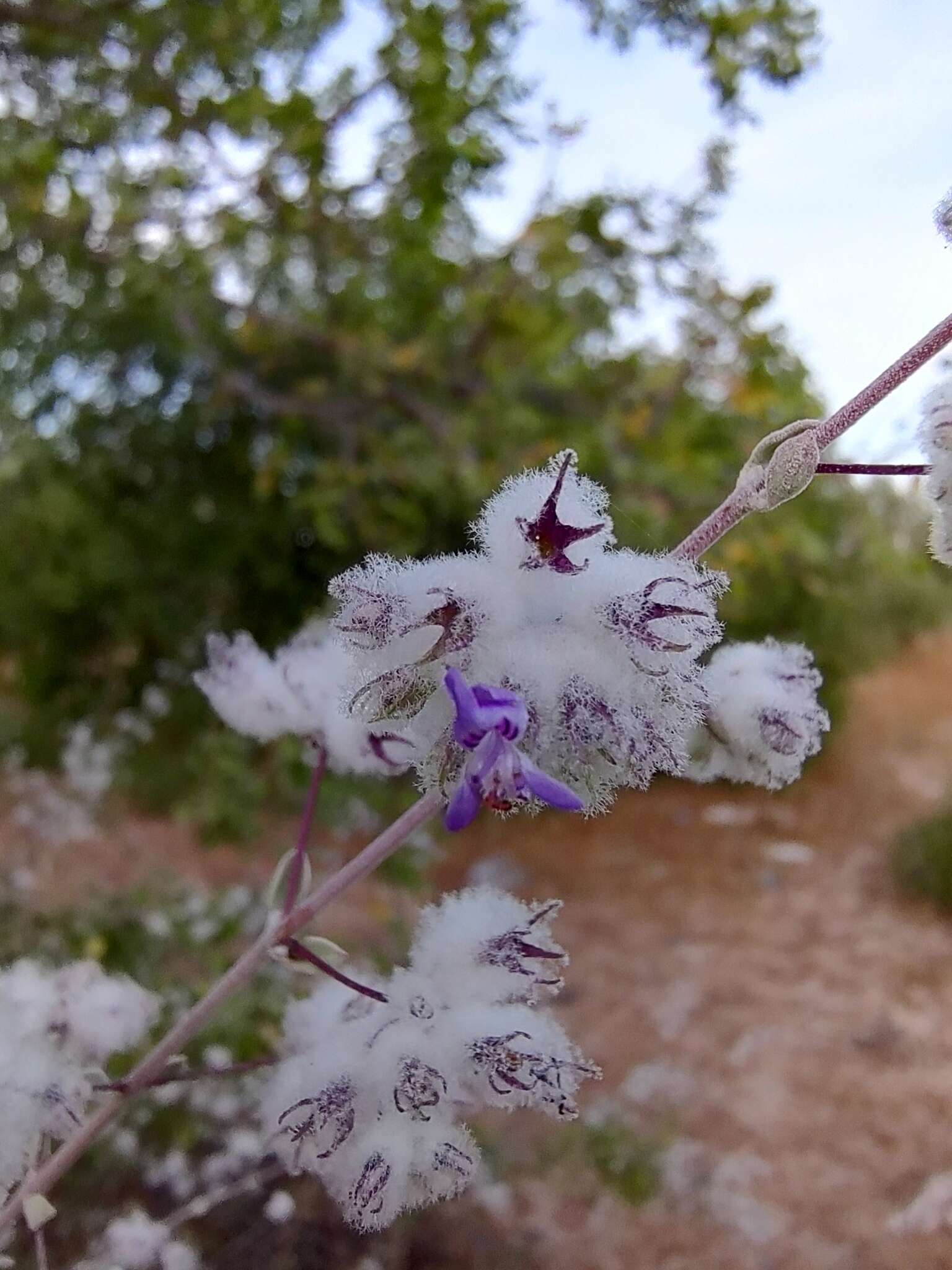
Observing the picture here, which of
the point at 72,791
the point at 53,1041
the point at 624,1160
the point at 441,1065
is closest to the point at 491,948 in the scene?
the point at 441,1065

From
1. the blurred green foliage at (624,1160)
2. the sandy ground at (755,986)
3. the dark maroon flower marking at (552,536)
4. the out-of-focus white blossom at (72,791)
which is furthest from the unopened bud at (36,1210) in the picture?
the out-of-focus white blossom at (72,791)

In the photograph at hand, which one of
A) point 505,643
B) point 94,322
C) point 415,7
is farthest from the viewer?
point 94,322

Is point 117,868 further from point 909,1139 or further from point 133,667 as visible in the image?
point 909,1139

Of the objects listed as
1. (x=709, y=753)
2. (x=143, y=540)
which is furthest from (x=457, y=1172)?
(x=143, y=540)

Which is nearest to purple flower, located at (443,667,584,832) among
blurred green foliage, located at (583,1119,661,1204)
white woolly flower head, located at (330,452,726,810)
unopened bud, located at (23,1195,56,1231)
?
white woolly flower head, located at (330,452,726,810)

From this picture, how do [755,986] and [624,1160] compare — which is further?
[755,986]

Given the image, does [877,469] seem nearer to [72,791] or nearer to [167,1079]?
[167,1079]

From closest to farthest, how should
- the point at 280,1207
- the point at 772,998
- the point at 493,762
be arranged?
the point at 493,762, the point at 280,1207, the point at 772,998
